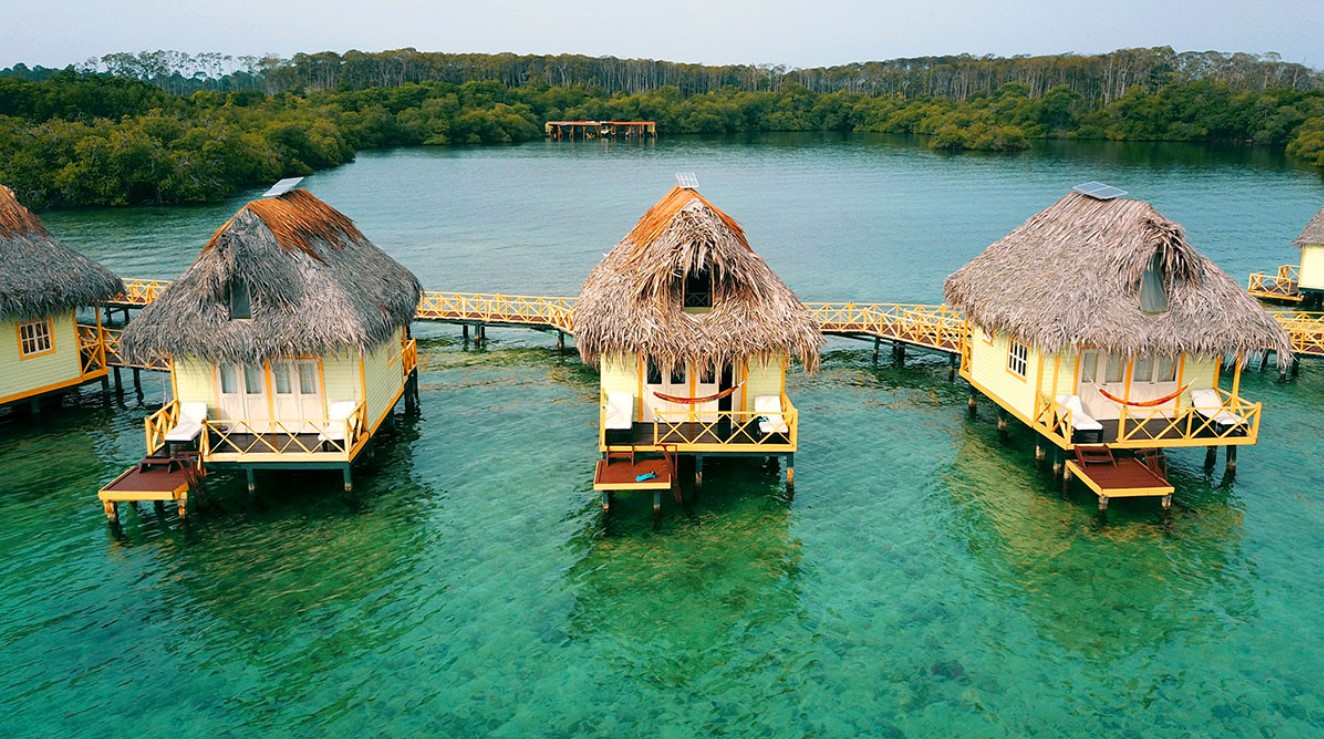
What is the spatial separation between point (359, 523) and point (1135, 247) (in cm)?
1865

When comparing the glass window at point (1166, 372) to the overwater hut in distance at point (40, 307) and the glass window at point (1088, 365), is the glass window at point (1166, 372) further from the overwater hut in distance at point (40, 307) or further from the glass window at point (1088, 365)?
the overwater hut in distance at point (40, 307)

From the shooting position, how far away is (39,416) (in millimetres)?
27375

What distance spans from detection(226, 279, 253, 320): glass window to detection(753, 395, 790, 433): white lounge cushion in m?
11.8

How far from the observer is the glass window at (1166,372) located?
2295 centimetres

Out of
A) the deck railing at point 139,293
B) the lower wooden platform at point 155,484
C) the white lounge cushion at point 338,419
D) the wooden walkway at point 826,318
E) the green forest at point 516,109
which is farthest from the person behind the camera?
the green forest at point 516,109

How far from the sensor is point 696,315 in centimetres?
2206

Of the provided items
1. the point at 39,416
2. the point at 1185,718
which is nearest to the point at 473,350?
the point at 39,416

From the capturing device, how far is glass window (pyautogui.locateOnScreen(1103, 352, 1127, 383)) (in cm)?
2278

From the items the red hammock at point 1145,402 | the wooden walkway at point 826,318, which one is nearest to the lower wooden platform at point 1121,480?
the red hammock at point 1145,402

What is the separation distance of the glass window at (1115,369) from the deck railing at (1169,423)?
78 cm

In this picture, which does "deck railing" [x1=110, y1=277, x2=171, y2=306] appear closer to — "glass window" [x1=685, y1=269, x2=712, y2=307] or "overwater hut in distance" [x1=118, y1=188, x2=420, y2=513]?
"overwater hut in distance" [x1=118, y1=188, x2=420, y2=513]

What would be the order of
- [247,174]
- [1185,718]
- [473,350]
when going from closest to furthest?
[1185,718] < [473,350] < [247,174]

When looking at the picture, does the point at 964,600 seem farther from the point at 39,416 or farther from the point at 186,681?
the point at 39,416

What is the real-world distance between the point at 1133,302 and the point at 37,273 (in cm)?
2822
